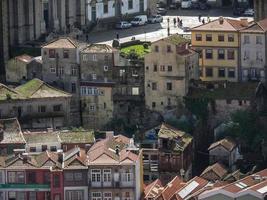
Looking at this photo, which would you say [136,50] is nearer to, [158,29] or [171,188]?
[158,29]

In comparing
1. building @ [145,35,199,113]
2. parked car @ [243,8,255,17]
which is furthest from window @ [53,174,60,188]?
parked car @ [243,8,255,17]

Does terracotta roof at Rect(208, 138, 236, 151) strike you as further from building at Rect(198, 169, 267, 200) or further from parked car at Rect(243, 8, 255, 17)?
parked car at Rect(243, 8, 255, 17)

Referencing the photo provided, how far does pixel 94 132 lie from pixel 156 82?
5162mm

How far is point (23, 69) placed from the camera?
442 feet

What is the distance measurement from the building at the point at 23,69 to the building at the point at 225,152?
13.3 meters

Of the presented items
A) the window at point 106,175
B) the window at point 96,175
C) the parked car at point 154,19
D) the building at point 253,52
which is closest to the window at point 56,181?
the window at point 96,175

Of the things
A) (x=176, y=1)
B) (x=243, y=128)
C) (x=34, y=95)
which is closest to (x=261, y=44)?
(x=243, y=128)

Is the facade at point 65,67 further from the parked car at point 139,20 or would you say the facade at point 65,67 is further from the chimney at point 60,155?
the parked car at point 139,20

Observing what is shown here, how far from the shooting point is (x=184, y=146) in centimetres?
12694

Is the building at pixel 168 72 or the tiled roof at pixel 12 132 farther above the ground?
the building at pixel 168 72

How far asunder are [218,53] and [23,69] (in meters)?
12.6

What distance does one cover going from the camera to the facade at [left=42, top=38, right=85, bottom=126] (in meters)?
133

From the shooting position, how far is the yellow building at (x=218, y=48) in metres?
132

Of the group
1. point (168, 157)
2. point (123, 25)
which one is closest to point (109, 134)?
point (168, 157)
